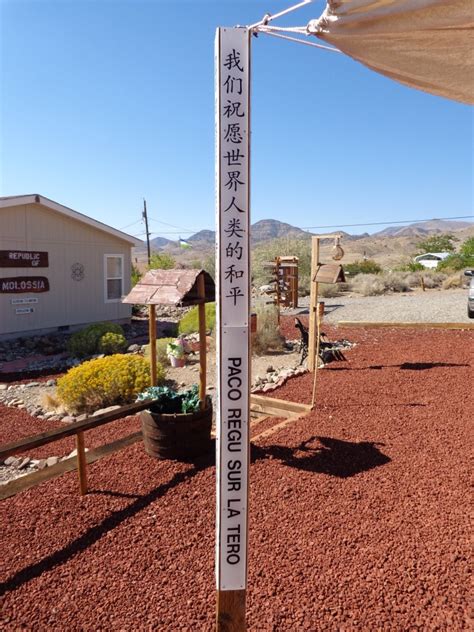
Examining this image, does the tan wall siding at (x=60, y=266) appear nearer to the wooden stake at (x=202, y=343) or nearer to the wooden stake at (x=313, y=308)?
the wooden stake at (x=313, y=308)

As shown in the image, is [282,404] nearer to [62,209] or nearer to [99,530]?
[99,530]

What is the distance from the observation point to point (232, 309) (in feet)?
6.47

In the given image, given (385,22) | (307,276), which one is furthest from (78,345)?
(307,276)

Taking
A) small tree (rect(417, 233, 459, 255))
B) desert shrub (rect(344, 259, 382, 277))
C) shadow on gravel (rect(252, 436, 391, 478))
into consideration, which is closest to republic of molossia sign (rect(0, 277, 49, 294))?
shadow on gravel (rect(252, 436, 391, 478))

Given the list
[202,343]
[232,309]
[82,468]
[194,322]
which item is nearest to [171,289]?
[202,343]

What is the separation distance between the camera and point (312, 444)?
4.58 meters

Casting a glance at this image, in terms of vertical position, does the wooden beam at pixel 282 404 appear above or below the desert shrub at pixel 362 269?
below

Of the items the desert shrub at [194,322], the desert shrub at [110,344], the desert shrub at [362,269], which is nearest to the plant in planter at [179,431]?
the desert shrub at [110,344]

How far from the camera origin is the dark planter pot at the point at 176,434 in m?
4.31

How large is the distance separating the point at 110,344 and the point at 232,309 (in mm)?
10137

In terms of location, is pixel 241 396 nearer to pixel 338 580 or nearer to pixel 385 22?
pixel 338 580

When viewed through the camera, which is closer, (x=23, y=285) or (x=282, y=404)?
(x=282, y=404)

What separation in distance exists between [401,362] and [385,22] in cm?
670

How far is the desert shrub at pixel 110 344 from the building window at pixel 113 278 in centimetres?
444
